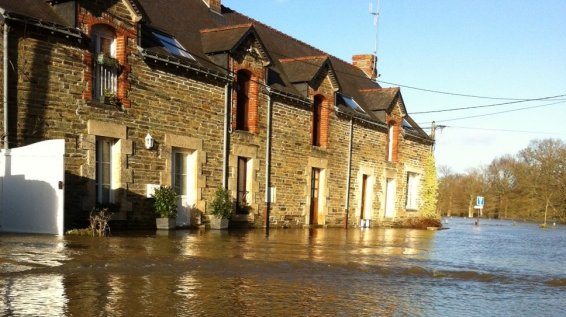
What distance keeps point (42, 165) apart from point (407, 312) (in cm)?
824

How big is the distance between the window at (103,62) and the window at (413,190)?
1850cm

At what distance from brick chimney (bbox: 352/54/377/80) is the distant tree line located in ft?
92.7

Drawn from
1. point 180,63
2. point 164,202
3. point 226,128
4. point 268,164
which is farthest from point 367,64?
point 164,202

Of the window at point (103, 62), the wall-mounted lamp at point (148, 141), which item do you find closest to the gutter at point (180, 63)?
the window at point (103, 62)

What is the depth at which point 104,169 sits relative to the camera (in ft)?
42.4

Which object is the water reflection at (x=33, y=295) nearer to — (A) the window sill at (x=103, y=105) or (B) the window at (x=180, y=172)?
(A) the window sill at (x=103, y=105)

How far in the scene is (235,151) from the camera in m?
16.7

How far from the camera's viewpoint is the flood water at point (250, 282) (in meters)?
5.10

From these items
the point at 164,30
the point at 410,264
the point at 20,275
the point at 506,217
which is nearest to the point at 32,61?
the point at 164,30

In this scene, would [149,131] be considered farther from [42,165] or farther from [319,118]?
Answer: [319,118]

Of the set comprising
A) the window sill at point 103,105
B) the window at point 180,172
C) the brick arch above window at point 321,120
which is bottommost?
the window at point 180,172

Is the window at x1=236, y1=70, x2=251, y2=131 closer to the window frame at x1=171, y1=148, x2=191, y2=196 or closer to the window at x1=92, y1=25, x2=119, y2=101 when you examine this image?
the window frame at x1=171, y1=148, x2=191, y2=196

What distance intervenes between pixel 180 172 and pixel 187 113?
1671 millimetres

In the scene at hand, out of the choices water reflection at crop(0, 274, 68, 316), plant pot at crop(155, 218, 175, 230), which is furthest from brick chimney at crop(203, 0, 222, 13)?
water reflection at crop(0, 274, 68, 316)
